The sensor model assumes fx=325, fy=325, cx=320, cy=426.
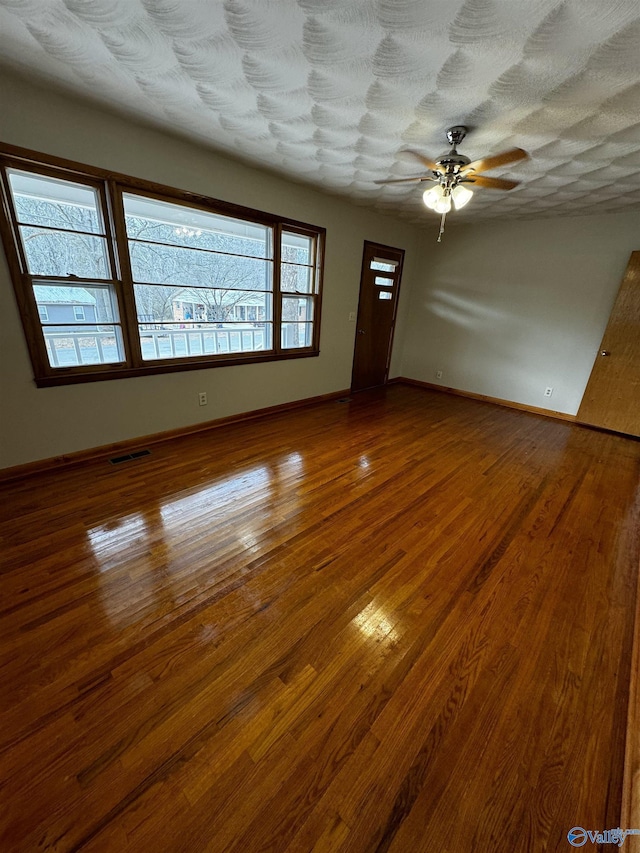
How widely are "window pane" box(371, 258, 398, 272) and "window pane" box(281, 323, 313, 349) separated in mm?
1427

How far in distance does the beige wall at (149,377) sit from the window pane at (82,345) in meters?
0.17

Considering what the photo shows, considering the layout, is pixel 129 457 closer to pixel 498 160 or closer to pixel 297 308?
pixel 297 308

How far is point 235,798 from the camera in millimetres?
951

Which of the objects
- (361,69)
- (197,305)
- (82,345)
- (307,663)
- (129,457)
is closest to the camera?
(307,663)

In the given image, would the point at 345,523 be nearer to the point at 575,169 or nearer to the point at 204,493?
the point at 204,493

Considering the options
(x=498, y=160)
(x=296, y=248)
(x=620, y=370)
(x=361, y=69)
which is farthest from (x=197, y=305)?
(x=620, y=370)

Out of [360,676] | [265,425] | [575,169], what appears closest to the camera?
[360,676]

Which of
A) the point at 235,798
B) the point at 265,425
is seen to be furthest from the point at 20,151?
the point at 235,798

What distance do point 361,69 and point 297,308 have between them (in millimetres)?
2382

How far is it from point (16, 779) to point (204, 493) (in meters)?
1.50

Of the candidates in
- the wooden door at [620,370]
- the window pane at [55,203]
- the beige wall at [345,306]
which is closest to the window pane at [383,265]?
the beige wall at [345,306]

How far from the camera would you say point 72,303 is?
94.0 inches

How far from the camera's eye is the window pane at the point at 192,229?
2.56 metres

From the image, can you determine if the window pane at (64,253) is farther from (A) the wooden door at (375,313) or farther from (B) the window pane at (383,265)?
(B) the window pane at (383,265)
